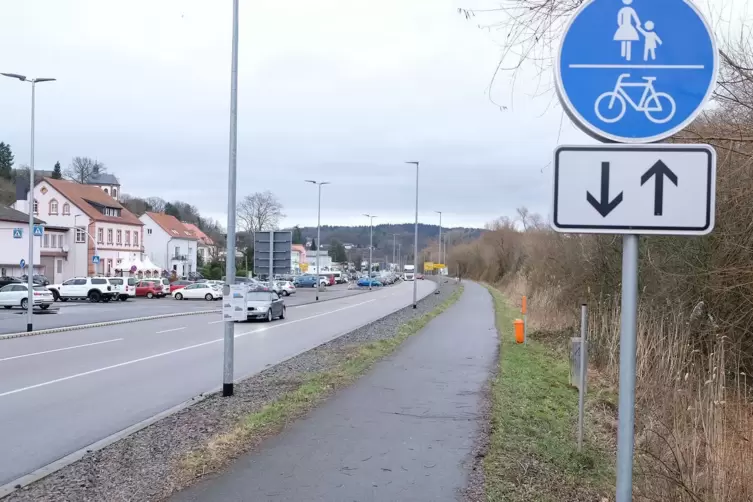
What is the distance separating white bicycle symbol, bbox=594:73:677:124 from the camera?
2779mm

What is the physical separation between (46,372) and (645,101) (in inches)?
572

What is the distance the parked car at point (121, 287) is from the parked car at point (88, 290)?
41 centimetres

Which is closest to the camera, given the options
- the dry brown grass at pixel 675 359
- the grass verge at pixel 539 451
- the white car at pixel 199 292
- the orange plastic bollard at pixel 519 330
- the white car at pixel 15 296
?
the dry brown grass at pixel 675 359

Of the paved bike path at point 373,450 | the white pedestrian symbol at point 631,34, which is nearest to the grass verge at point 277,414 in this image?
the paved bike path at point 373,450

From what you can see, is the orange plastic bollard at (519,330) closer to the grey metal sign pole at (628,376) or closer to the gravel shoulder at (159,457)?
the gravel shoulder at (159,457)

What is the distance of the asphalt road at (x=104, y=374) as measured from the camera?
8930 mm

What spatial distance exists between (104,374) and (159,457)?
7942mm

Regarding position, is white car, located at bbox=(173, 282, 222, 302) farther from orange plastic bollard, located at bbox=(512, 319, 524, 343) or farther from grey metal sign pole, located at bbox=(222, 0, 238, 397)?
grey metal sign pole, located at bbox=(222, 0, 238, 397)

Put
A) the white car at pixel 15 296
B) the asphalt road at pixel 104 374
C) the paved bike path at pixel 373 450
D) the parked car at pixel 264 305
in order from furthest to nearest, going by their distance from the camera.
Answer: the white car at pixel 15 296 → the parked car at pixel 264 305 → the asphalt road at pixel 104 374 → the paved bike path at pixel 373 450

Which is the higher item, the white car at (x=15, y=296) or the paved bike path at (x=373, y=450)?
the paved bike path at (x=373, y=450)

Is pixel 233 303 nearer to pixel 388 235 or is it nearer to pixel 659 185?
pixel 659 185

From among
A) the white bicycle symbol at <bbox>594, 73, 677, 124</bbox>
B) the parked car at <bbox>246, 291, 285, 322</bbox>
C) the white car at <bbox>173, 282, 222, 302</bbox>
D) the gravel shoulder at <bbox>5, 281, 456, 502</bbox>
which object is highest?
the white bicycle symbol at <bbox>594, 73, 677, 124</bbox>

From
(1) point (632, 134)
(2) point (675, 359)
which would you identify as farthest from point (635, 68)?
(2) point (675, 359)

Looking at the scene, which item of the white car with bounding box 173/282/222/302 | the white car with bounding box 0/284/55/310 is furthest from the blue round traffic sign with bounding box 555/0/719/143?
the white car with bounding box 173/282/222/302
